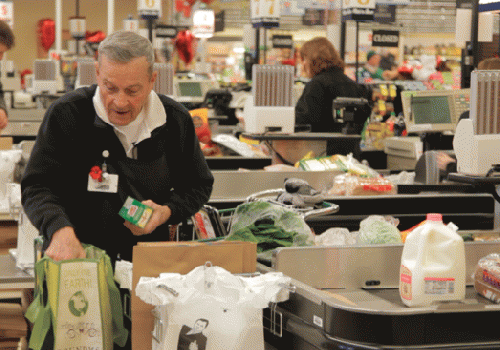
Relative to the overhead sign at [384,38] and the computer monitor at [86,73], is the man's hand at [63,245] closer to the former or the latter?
the computer monitor at [86,73]

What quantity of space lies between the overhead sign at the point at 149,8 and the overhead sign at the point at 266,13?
1457 millimetres

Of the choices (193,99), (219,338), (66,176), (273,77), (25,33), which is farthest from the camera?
(25,33)

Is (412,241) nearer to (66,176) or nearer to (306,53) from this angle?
(66,176)

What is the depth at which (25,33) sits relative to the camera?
2489 centimetres

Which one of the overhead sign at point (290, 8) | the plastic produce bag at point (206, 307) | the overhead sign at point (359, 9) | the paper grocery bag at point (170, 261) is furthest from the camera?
the overhead sign at point (290, 8)

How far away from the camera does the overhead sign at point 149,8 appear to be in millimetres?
11094

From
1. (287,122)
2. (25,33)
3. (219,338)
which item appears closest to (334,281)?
(219,338)

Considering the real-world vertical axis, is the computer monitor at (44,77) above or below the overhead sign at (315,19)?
below

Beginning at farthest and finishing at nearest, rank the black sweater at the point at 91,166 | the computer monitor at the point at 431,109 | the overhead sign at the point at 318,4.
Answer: the overhead sign at the point at 318,4 → the computer monitor at the point at 431,109 → the black sweater at the point at 91,166

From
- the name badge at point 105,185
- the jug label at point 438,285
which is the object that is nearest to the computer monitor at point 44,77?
the name badge at point 105,185

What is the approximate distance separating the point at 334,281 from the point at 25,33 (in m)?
24.1

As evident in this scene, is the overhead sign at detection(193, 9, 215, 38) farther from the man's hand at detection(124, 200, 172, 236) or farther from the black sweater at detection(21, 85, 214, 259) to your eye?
the man's hand at detection(124, 200, 172, 236)

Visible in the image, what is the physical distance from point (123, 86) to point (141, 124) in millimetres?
200

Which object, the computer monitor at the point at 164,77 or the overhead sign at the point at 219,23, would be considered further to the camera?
the overhead sign at the point at 219,23
